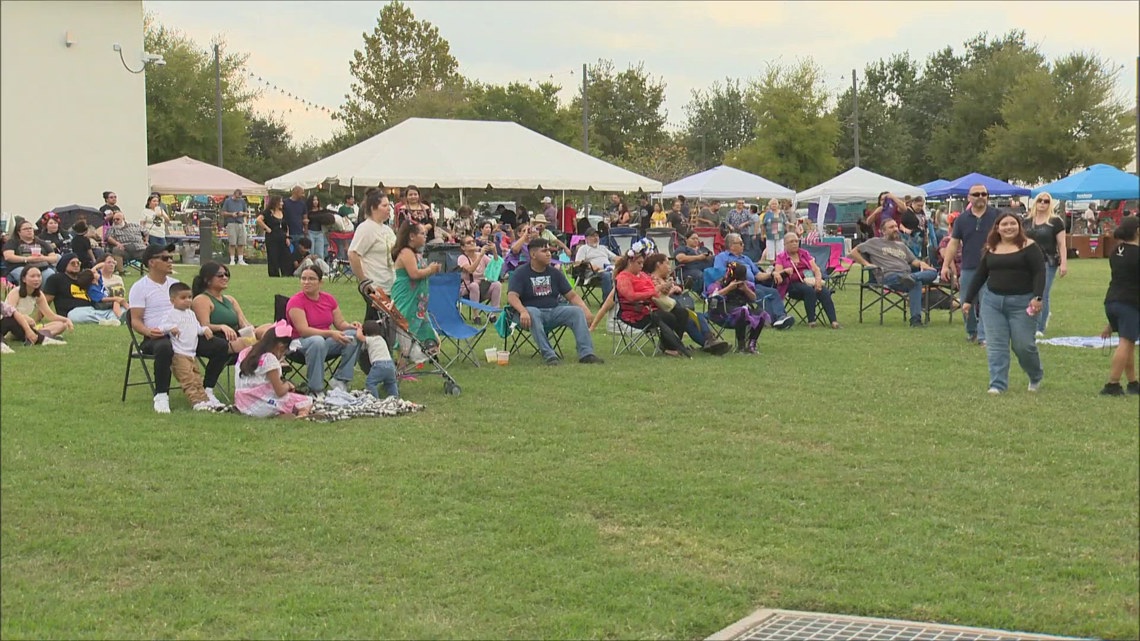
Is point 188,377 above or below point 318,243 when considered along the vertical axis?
below

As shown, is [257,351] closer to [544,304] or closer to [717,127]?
[544,304]

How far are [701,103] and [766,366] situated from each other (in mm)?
43164

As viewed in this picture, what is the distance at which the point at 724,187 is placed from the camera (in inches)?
1081

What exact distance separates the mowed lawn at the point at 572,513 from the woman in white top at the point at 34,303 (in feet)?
10.5

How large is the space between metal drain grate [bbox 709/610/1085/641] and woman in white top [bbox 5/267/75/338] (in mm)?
9090

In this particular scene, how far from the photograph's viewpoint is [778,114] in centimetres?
4038

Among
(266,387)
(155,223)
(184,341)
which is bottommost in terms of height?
(266,387)

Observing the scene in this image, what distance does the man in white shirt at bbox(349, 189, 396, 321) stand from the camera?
29.0ft

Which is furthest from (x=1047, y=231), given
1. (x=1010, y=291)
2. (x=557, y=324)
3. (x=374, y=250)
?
(x=374, y=250)

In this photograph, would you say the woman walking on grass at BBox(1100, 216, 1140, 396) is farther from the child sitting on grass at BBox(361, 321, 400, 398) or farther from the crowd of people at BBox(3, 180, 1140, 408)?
the child sitting on grass at BBox(361, 321, 400, 398)

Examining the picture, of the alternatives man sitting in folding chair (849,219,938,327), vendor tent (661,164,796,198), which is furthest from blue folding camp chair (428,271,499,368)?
vendor tent (661,164,796,198)

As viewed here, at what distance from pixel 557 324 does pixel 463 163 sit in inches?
360

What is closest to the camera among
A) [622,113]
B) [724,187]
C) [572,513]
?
[572,513]

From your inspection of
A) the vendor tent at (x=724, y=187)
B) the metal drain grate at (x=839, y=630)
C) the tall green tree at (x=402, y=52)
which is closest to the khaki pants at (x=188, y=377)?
the tall green tree at (x=402, y=52)
